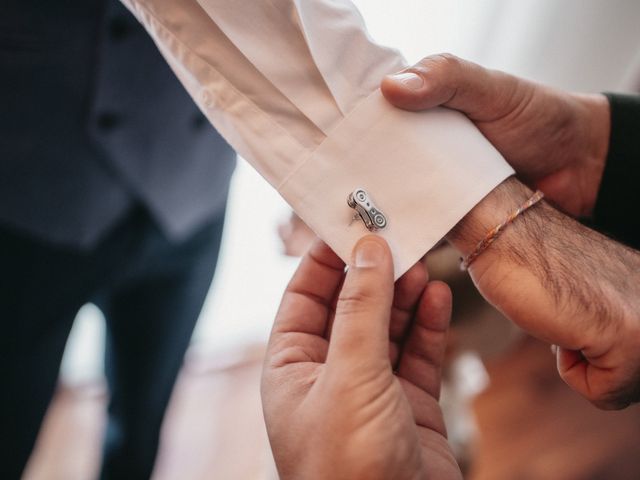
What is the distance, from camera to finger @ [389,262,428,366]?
557mm

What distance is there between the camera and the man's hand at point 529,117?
518 mm

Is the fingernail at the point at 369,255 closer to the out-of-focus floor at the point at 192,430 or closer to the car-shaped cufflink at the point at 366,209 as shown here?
the car-shaped cufflink at the point at 366,209

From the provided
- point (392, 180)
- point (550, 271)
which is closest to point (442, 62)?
point (392, 180)

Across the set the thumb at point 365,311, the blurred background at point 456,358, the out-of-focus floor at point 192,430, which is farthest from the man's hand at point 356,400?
the out-of-focus floor at point 192,430

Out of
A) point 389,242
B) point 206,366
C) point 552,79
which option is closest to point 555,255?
point 389,242

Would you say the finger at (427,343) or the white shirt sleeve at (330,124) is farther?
the finger at (427,343)

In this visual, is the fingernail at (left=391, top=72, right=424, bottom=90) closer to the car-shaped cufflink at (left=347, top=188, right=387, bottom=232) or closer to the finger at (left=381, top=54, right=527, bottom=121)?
the finger at (left=381, top=54, right=527, bottom=121)

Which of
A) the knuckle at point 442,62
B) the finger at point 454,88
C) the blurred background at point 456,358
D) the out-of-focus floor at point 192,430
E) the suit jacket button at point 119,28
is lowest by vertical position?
the out-of-focus floor at point 192,430

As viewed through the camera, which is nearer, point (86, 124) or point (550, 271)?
point (550, 271)

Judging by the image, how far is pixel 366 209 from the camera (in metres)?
0.51

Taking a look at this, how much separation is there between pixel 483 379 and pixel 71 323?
1.18 m

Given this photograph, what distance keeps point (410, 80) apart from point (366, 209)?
0.14 m

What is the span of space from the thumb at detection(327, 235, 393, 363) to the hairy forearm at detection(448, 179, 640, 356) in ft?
0.42

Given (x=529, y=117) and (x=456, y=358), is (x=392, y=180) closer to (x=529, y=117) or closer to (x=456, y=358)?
(x=529, y=117)
